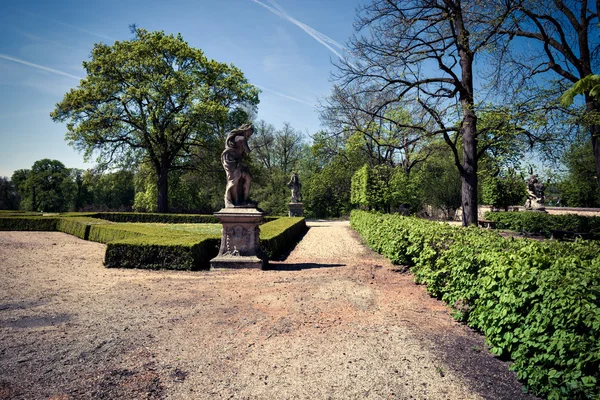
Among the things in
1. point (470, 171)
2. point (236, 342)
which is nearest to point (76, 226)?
point (236, 342)

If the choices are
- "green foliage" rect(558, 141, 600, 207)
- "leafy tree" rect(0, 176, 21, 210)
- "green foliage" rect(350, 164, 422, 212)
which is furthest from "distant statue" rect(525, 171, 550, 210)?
"leafy tree" rect(0, 176, 21, 210)

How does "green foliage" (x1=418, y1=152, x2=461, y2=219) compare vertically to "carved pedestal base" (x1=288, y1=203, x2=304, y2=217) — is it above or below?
above

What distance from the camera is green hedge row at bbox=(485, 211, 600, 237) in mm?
16672

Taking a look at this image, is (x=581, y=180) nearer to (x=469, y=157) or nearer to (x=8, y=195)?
(x=469, y=157)

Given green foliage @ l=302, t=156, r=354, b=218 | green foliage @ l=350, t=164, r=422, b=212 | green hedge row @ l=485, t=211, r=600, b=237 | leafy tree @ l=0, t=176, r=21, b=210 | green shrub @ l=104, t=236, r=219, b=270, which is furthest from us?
leafy tree @ l=0, t=176, r=21, b=210

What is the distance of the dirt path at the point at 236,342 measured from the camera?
2.85 metres

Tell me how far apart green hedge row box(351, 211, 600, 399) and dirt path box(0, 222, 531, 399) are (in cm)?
26

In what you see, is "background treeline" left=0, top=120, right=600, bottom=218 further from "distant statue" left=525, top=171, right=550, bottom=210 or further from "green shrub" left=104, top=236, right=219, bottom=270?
"green shrub" left=104, top=236, right=219, bottom=270

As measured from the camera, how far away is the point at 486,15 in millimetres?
9273

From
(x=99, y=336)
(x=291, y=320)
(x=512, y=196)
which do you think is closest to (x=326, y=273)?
(x=291, y=320)

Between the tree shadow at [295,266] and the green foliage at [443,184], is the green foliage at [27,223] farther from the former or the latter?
the green foliage at [443,184]

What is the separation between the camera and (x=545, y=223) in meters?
18.1

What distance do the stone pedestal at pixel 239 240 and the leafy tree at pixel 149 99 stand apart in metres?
14.4

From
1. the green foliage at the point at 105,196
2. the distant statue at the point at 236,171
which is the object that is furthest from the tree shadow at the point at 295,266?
the green foliage at the point at 105,196
